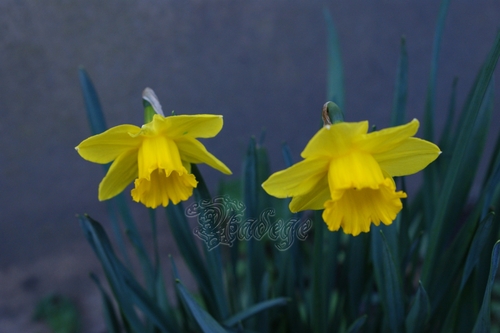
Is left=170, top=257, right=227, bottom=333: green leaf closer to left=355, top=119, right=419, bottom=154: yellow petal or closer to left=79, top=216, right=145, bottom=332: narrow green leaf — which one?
left=79, top=216, right=145, bottom=332: narrow green leaf

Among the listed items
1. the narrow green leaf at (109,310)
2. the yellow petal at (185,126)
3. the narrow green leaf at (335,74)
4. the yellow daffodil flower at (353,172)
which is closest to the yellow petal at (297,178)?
the yellow daffodil flower at (353,172)

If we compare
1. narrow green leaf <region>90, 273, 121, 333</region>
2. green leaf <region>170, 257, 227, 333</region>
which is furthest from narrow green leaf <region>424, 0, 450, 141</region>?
narrow green leaf <region>90, 273, 121, 333</region>

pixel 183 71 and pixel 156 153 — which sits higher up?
pixel 183 71

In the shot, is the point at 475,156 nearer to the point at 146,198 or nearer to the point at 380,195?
the point at 380,195

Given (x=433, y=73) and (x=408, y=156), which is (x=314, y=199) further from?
(x=433, y=73)

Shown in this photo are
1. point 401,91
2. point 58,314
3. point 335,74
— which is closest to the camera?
point 401,91

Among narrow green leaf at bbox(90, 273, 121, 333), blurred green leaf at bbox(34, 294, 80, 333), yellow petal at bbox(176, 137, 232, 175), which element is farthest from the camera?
blurred green leaf at bbox(34, 294, 80, 333)

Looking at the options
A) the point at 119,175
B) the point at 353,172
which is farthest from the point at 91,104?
the point at 353,172
